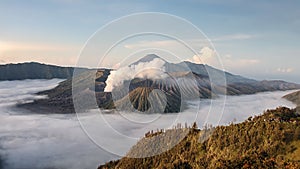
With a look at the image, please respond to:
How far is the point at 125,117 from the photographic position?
29781 mm

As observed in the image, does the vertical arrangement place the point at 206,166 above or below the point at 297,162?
below

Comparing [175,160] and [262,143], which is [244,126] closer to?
[262,143]

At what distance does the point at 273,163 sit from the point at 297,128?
1107 inches

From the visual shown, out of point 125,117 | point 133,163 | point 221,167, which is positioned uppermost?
point 125,117

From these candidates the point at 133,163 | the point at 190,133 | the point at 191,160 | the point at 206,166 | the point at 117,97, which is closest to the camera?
the point at 117,97

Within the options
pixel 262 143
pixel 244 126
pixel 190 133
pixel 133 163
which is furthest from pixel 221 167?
pixel 133 163

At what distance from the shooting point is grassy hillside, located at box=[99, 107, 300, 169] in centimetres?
11031

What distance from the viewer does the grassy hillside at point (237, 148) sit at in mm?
110312

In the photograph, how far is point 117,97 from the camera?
3288 cm

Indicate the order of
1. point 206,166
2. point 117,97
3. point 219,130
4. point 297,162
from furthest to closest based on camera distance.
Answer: point 219,130 → point 206,166 → point 297,162 → point 117,97

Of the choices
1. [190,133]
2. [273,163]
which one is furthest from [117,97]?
[190,133]

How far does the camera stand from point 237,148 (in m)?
134

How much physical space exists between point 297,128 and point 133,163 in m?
92.0

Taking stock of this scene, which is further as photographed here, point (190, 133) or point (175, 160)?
point (190, 133)
